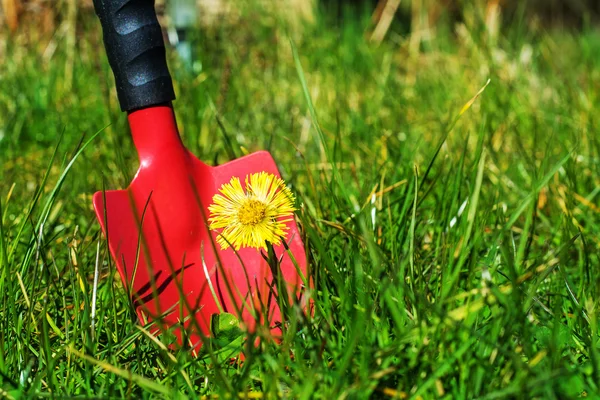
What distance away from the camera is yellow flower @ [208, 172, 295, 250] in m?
1.08

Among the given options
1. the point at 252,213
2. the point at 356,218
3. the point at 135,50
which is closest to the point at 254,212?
the point at 252,213

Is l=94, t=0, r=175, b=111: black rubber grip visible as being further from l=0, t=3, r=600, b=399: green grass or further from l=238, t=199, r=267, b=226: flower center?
l=238, t=199, r=267, b=226: flower center

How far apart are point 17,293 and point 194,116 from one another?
1100mm

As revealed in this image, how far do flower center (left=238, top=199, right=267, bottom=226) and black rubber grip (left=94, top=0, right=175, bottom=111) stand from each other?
11.7 inches

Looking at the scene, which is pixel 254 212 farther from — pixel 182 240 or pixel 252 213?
pixel 182 240

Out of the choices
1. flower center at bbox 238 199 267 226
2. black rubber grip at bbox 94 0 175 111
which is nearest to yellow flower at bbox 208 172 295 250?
flower center at bbox 238 199 267 226

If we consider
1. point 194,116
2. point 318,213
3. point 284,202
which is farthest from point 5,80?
point 284,202

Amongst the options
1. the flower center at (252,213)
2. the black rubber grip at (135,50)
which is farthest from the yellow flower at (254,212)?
the black rubber grip at (135,50)

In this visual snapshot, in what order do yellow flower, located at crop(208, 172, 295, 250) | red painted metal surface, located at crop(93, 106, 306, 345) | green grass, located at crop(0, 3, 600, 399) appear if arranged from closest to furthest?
green grass, located at crop(0, 3, 600, 399) → yellow flower, located at crop(208, 172, 295, 250) → red painted metal surface, located at crop(93, 106, 306, 345)

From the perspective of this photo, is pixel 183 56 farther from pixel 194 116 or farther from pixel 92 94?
pixel 194 116

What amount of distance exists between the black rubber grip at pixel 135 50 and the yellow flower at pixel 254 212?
25 centimetres

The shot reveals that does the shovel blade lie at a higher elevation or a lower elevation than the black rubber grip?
lower

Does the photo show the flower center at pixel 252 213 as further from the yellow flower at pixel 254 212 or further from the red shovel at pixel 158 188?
the red shovel at pixel 158 188

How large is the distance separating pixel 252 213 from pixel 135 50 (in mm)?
385
